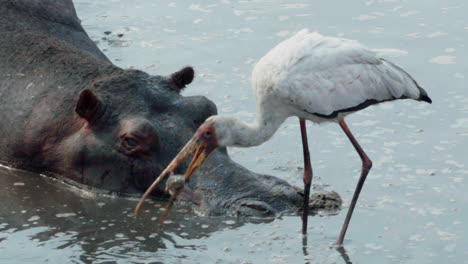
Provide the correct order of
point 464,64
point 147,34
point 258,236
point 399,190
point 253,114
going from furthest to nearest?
point 147,34, point 464,64, point 253,114, point 399,190, point 258,236

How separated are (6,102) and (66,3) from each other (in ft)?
6.38

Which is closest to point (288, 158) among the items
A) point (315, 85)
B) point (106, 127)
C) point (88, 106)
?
point (106, 127)

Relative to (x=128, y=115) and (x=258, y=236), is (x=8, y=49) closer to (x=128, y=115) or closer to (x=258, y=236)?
(x=128, y=115)

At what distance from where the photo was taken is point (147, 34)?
13273mm

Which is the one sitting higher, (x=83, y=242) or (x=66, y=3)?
(x=66, y=3)

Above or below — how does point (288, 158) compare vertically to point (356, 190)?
below

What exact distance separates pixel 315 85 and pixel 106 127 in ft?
6.57

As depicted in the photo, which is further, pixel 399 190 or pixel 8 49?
pixel 8 49

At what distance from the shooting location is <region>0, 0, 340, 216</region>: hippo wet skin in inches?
360

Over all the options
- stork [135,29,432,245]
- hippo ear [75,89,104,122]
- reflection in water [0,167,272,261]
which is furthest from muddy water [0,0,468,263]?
hippo ear [75,89,104,122]

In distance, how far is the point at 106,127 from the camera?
960 cm

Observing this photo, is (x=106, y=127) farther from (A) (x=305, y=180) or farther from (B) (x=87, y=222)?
(A) (x=305, y=180)

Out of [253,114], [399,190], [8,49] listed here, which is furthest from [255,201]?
[8,49]

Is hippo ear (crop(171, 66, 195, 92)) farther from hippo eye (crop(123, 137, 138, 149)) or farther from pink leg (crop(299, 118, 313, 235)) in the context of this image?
pink leg (crop(299, 118, 313, 235))
